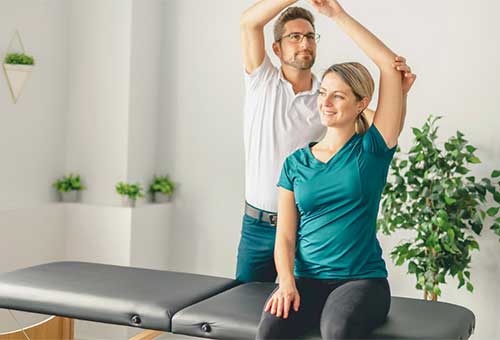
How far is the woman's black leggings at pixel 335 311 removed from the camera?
2.17 meters

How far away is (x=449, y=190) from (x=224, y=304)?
1.50 metres

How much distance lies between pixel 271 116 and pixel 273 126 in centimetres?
4

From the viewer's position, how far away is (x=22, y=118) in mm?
4043

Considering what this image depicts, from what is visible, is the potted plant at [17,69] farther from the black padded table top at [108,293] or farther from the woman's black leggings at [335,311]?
the woman's black leggings at [335,311]

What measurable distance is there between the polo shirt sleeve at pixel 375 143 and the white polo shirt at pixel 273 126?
471 millimetres

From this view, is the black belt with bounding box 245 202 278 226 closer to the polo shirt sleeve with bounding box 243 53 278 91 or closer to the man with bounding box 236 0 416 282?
the man with bounding box 236 0 416 282

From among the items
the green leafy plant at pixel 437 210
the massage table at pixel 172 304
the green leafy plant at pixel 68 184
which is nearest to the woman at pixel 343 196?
the massage table at pixel 172 304

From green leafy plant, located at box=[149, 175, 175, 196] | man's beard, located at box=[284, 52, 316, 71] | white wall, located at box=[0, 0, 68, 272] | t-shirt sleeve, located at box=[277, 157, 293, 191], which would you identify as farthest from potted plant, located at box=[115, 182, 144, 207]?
t-shirt sleeve, located at box=[277, 157, 293, 191]

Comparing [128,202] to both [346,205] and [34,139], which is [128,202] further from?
[346,205]

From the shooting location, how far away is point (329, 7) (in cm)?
248

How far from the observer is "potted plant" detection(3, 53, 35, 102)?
12.7 ft

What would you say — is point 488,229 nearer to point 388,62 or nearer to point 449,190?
point 449,190

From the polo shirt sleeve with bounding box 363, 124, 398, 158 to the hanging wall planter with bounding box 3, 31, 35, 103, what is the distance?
2.17 meters

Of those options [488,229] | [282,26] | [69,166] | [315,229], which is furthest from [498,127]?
[69,166]
